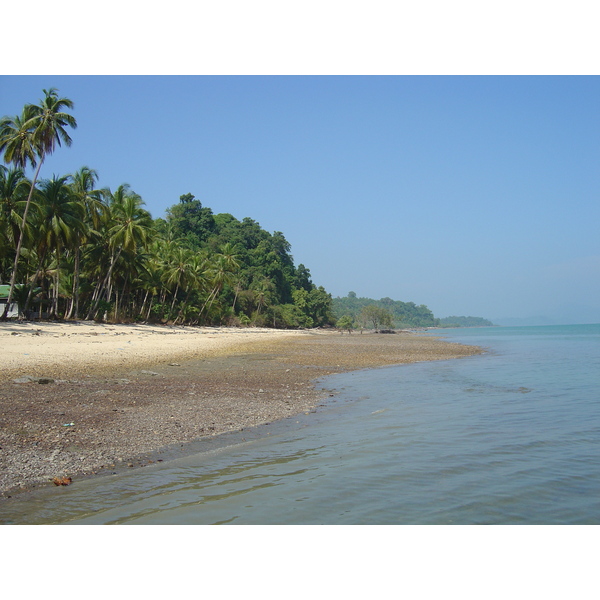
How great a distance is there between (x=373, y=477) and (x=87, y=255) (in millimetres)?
45158

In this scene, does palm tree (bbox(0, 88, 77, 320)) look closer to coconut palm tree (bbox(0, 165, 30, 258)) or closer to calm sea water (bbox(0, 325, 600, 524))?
coconut palm tree (bbox(0, 165, 30, 258))

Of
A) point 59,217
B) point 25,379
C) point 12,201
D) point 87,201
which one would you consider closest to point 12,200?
point 12,201

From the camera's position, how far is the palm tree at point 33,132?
31.5 metres

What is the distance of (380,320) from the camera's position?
131m

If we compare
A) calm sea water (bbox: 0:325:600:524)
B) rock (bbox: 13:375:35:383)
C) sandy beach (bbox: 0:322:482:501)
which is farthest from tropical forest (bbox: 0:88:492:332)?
calm sea water (bbox: 0:325:600:524)

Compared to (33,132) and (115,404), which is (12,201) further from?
(115,404)

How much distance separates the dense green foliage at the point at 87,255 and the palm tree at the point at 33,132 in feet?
0.19

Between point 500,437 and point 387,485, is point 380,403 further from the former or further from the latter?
point 387,485

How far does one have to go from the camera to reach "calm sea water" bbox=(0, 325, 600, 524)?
5.39 metres

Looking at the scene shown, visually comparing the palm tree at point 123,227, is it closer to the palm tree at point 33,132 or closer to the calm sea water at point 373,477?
the palm tree at point 33,132

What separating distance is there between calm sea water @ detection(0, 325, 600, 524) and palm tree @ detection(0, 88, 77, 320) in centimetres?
2890

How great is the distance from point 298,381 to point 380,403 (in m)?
4.08

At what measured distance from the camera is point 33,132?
103 ft
